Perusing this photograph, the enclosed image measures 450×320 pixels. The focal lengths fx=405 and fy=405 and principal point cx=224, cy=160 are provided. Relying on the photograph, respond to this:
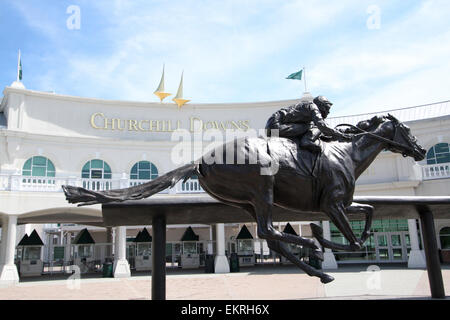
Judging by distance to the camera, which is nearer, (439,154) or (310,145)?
(310,145)

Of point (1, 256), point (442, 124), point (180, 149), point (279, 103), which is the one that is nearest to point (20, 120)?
point (1, 256)

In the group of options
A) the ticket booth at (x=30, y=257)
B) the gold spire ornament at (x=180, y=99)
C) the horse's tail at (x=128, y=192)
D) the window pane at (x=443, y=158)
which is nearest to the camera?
the horse's tail at (x=128, y=192)

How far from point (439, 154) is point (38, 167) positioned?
23774mm

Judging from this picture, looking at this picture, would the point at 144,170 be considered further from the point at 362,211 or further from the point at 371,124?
the point at 362,211

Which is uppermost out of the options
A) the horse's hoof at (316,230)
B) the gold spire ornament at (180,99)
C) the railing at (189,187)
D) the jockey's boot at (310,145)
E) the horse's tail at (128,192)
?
the gold spire ornament at (180,99)

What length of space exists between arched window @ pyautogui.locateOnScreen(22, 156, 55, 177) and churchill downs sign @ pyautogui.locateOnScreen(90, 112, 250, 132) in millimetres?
3660

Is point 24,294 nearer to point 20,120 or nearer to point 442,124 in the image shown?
point 20,120

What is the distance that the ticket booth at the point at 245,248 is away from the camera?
28141mm

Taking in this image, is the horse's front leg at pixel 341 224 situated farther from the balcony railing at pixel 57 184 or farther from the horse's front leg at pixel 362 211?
the balcony railing at pixel 57 184

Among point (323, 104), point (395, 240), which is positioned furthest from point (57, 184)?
point (395, 240)

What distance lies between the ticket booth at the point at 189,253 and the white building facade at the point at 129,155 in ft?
6.48

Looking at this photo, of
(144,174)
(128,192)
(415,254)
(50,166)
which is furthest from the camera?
(144,174)

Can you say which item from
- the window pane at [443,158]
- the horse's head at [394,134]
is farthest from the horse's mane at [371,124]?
the window pane at [443,158]

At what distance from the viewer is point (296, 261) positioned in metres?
4.39
